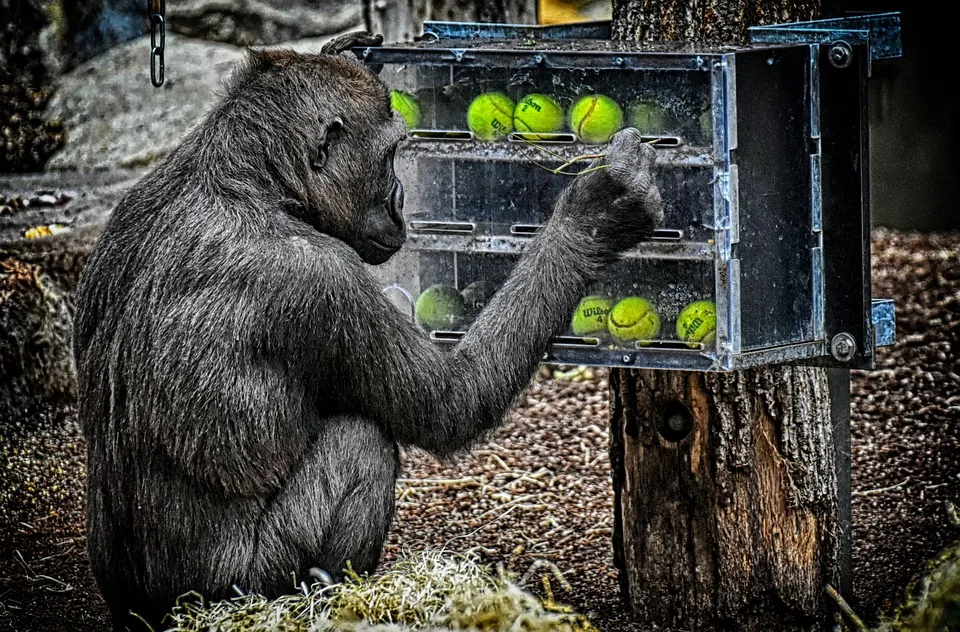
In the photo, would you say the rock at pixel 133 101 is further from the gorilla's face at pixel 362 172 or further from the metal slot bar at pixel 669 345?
the metal slot bar at pixel 669 345

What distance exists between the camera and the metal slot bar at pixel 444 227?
432cm

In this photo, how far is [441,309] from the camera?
14.5 ft

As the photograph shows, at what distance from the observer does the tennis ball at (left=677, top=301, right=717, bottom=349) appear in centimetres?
387

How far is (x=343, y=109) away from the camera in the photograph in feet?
12.7

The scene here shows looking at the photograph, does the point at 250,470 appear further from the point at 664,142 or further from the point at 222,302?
the point at 664,142

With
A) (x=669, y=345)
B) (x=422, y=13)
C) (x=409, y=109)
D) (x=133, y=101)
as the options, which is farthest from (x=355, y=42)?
(x=133, y=101)

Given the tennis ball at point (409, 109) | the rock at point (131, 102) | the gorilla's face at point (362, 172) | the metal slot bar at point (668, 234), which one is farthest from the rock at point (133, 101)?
the metal slot bar at point (668, 234)

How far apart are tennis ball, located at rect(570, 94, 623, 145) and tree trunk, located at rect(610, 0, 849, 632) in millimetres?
450

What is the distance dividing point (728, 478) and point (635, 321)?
72 cm

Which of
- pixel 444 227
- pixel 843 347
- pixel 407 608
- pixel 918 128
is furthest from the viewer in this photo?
pixel 918 128

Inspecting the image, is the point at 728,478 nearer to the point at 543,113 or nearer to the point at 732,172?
the point at 732,172

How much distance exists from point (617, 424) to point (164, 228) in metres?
1.79

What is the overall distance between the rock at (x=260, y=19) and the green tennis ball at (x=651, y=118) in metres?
8.38

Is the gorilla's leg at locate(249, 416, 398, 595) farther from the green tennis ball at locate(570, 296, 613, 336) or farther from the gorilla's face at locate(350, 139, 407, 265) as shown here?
the green tennis ball at locate(570, 296, 613, 336)
